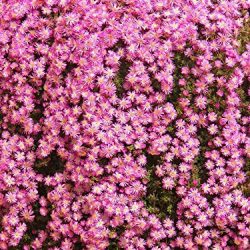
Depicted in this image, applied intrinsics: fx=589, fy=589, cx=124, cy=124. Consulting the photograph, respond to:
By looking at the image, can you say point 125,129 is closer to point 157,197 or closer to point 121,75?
point 121,75

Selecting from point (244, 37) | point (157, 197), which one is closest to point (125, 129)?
point (157, 197)

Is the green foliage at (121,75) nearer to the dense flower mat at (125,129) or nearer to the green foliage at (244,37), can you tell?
the dense flower mat at (125,129)

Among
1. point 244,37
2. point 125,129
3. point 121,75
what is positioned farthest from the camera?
point 244,37

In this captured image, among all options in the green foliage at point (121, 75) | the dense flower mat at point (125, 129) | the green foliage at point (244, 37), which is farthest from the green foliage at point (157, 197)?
the green foliage at point (244, 37)

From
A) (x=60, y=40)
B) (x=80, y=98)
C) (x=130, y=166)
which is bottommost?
(x=130, y=166)

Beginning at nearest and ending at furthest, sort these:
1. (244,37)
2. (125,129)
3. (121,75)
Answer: (125,129) < (121,75) < (244,37)

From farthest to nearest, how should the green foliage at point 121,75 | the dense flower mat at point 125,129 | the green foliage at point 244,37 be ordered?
the green foliage at point 244,37, the green foliage at point 121,75, the dense flower mat at point 125,129

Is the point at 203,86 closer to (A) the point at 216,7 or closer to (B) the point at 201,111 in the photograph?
(B) the point at 201,111

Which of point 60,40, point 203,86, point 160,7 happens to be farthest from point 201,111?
point 60,40

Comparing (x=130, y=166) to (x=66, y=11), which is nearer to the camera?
(x=130, y=166)
